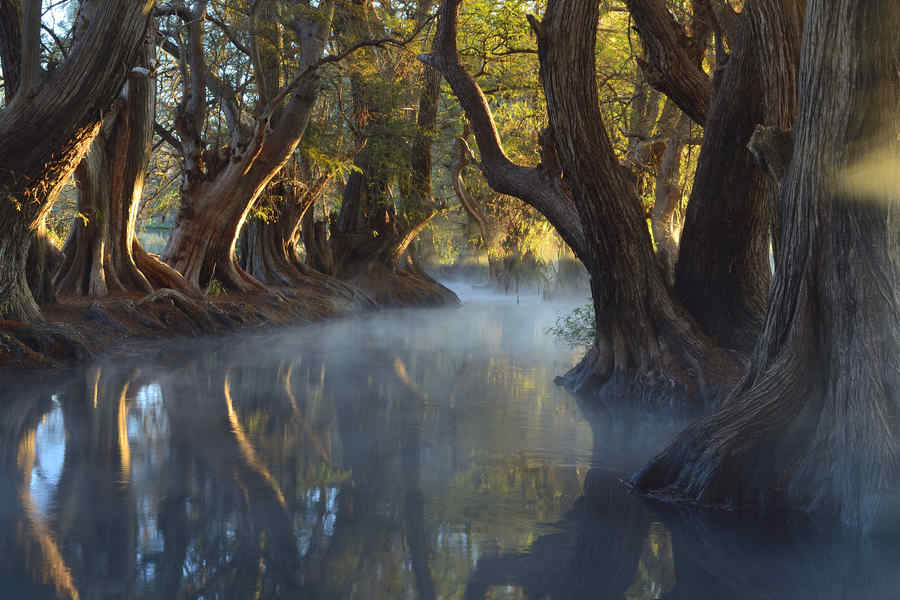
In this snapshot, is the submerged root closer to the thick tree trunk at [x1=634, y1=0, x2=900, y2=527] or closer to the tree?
the thick tree trunk at [x1=634, y1=0, x2=900, y2=527]

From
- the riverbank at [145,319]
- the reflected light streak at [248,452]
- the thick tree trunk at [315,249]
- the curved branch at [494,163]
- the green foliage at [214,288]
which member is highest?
the curved branch at [494,163]

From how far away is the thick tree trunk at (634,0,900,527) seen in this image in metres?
5.25

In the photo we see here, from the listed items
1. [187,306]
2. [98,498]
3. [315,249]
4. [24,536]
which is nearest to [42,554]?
[24,536]

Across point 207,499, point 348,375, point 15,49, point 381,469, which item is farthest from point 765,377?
point 15,49

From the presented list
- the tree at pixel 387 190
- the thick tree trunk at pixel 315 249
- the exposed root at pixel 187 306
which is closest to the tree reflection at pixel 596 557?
the exposed root at pixel 187 306

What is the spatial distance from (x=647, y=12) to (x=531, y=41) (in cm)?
911

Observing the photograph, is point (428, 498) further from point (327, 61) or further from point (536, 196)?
point (327, 61)

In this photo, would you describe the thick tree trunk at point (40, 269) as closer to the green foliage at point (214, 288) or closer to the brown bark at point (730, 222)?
the green foliage at point (214, 288)

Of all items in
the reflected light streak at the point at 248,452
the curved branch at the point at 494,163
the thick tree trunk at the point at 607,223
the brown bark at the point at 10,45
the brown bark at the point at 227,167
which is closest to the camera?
the reflected light streak at the point at 248,452

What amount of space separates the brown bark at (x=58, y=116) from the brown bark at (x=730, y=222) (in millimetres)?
6769

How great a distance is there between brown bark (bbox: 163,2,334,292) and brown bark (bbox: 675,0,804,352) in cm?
1012

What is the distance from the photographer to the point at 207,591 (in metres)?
4.18

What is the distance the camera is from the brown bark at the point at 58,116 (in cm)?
1044

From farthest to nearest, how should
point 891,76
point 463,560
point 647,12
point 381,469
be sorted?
point 647,12 < point 381,469 < point 891,76 < point 463,560
